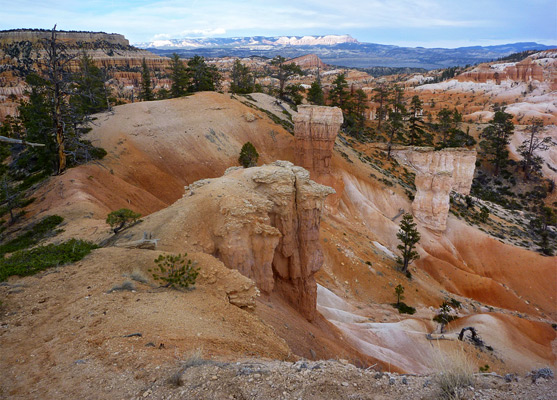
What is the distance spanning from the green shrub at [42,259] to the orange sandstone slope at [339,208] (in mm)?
6603

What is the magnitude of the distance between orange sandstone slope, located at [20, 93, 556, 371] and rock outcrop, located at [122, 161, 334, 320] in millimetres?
4495

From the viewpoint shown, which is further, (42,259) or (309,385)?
(42,259)

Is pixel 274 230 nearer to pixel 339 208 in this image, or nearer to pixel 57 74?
pixel 57 74

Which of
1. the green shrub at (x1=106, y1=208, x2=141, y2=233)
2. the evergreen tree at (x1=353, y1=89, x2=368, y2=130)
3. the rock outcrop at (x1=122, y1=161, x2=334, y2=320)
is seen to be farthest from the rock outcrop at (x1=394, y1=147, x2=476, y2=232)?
the green shrub at (x1=106, y1=208, x2=141, y2=233)

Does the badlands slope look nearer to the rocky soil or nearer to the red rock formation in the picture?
the rocky soil

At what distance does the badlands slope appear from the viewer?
669 centimetres

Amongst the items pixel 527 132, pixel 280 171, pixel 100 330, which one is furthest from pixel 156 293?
pixel 527 132

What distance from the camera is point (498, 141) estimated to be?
221 ft

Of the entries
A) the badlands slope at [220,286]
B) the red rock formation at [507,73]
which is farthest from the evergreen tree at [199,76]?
the red rock formation at [507,73]

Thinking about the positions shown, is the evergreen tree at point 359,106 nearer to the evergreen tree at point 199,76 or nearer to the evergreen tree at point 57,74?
the evergreen tree at point 199,76

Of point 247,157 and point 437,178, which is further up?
point 247,157

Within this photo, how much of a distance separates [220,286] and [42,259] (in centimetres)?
564

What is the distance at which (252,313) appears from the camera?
1023 centimetres

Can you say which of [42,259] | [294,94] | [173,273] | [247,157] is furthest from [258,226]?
Answer: [294,94]
